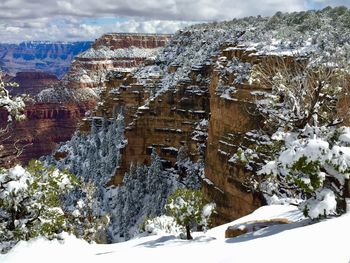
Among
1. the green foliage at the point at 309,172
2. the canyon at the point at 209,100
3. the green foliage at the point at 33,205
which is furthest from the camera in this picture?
the canyon at the point at 209,100

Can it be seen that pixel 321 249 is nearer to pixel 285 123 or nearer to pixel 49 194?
pixel 285 123

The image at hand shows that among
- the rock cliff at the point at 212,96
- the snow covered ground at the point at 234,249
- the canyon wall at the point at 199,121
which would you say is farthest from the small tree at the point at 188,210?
the canyon wall at the point at 199,121

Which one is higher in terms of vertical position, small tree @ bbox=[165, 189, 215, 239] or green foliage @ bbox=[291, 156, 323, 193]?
green foliage @ bbox=[291, 156, 323, 193]

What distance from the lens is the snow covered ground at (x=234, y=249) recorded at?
454 inches

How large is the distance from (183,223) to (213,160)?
24.0 metres

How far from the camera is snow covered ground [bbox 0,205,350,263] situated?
37.8 ft

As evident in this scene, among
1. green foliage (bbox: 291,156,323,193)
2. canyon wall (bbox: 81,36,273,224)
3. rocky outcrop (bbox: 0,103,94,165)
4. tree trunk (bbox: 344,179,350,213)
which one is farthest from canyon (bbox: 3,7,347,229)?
rocky outcrop (bbox: 0,103,94,165)

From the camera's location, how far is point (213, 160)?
4269 cm

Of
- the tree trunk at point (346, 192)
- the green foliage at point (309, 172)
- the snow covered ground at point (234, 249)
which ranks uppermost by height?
the green foliage at point (309, 172)

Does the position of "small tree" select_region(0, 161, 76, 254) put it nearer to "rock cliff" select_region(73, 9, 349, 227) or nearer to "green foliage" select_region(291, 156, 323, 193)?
"green foliage" select_region(291, 156, 323, 193)

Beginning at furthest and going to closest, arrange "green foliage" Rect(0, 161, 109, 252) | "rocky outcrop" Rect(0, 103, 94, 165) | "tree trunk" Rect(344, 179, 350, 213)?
1. "rocky outcrop" Rect(0, 103, 94, 165)
2. "green foliage" Rect(0, 161, 109, 252)
3. "tree trunk" Rect(344, 179, 350, 213)

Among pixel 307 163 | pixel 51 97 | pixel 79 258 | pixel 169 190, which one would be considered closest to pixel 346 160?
pixel 307 163

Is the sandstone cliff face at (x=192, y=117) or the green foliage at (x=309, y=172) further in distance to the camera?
the sandstone cliff face at (x=192, y=117)

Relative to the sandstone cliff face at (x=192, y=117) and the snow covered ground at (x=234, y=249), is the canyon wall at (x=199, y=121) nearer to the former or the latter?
the sandstone cliff face at (x=192, y=117)
